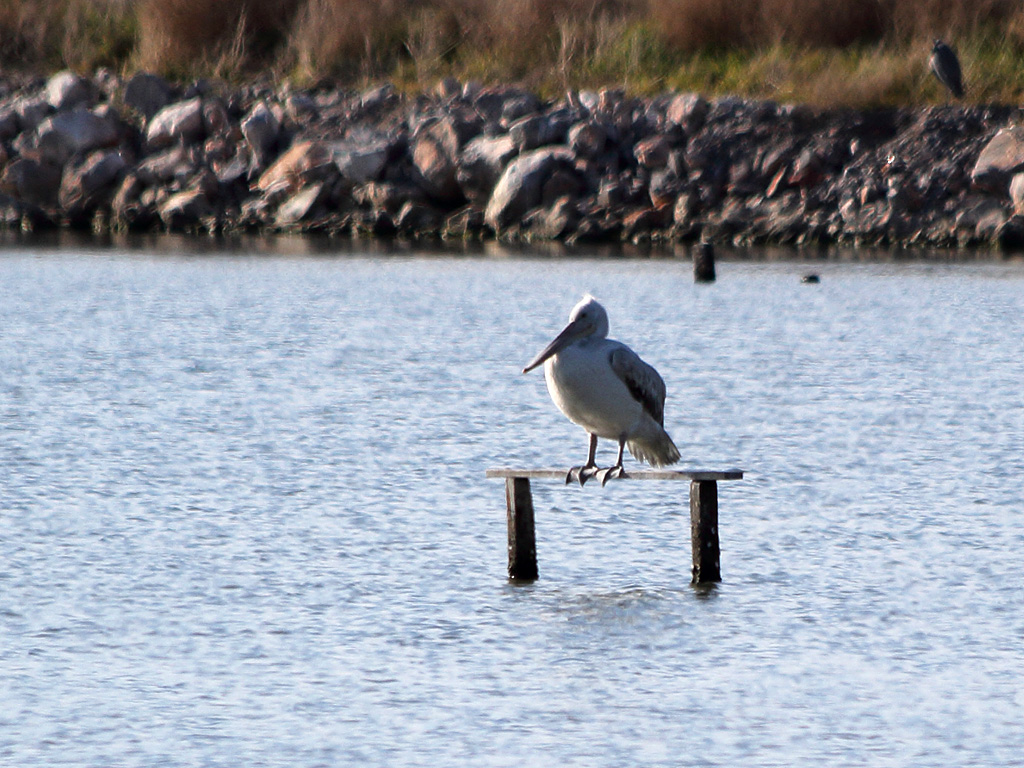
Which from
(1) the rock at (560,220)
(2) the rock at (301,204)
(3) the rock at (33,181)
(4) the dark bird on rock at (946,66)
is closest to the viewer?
(4) the dark bird on rock at (946,66)

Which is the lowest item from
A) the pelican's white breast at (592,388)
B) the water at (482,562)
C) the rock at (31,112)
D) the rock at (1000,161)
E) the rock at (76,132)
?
the water at (482,562)

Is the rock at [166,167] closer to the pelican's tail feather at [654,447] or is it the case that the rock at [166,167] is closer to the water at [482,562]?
the water at [482,562]

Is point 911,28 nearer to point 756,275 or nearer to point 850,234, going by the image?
point 850,234

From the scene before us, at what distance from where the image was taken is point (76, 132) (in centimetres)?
3781

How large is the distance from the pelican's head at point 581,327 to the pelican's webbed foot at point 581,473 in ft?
1.86

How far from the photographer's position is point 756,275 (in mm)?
28516

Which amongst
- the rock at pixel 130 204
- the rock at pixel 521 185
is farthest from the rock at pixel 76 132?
the rock at pixel 521 185

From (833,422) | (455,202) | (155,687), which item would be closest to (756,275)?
(455,202)

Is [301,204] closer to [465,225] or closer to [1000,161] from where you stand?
[465,225]

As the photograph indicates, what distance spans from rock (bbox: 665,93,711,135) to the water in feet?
42.9

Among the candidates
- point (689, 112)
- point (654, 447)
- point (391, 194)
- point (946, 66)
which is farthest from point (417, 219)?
point (654, 447)

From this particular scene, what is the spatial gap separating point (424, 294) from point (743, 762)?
19.6m

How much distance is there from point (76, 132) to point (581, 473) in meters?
30.0

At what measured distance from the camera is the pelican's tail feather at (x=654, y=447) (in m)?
10.1
